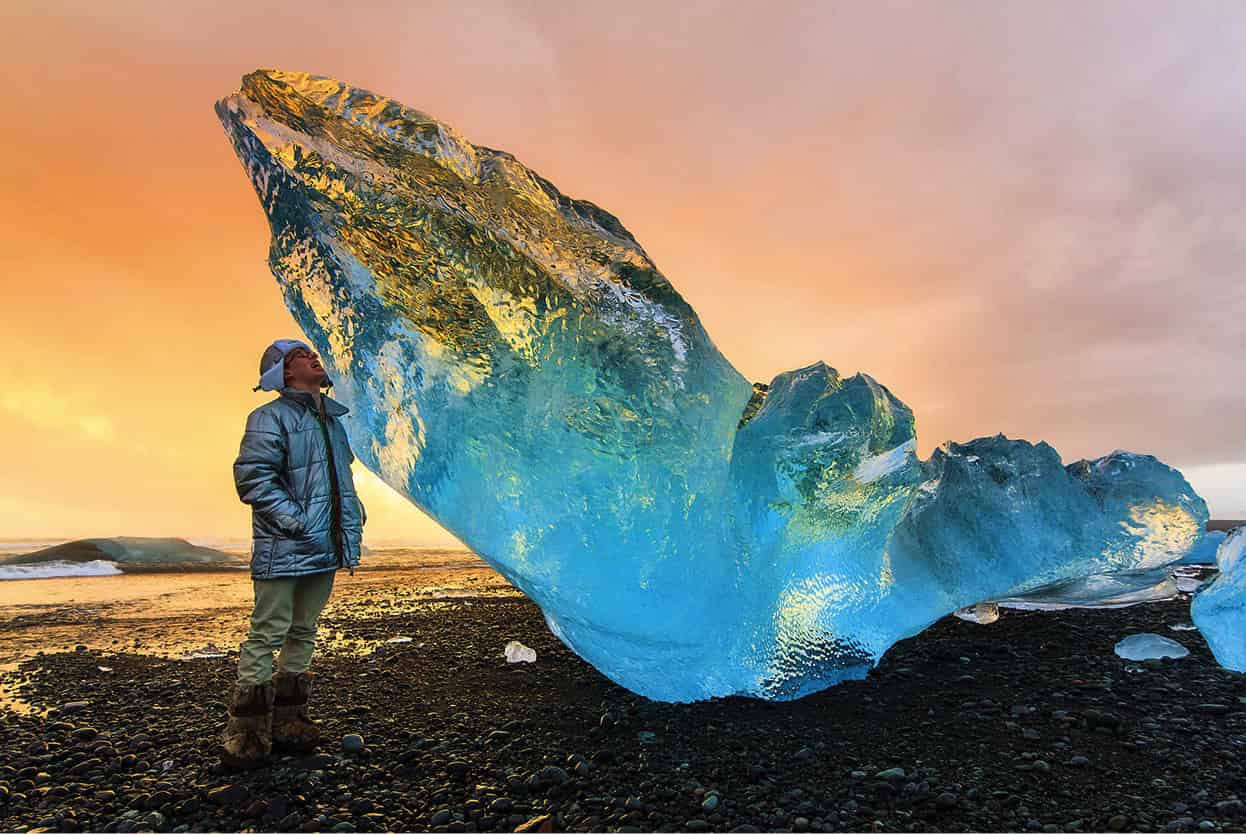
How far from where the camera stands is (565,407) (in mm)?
4148

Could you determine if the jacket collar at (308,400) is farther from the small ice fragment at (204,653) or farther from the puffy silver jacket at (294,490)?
the small ice fragment at (204,653)

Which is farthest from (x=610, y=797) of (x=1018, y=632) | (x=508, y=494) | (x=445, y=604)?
(x=445, y=604)

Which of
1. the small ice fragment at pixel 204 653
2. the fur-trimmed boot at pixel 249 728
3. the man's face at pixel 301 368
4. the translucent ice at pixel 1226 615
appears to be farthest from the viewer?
the small ice fragment at pixel 204 653

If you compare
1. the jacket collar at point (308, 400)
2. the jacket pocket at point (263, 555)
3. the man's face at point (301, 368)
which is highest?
the man's face at point (301, 368)

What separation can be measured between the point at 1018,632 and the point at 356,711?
217 inches

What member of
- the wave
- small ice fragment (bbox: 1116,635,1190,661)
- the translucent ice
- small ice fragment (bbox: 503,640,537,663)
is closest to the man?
small ice fragment (bbox: 503,640,537,663)

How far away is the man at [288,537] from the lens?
353cm

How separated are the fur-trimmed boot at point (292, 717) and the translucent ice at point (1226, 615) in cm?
594

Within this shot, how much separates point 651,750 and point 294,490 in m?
2.35

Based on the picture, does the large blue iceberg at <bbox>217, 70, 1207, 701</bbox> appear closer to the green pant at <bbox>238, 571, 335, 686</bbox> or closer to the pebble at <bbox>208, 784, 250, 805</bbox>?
the green pant at <bbox>238, 571, 335, 686</bbox>

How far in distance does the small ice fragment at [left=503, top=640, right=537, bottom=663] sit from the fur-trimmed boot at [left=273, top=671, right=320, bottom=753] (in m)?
2.05

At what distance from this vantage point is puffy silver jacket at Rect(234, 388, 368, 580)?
354 centimetres

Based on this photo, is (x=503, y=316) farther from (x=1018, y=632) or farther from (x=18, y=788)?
(x=1018, y=632)

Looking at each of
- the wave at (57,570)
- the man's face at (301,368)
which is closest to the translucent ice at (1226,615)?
the man's face at (301,368)
